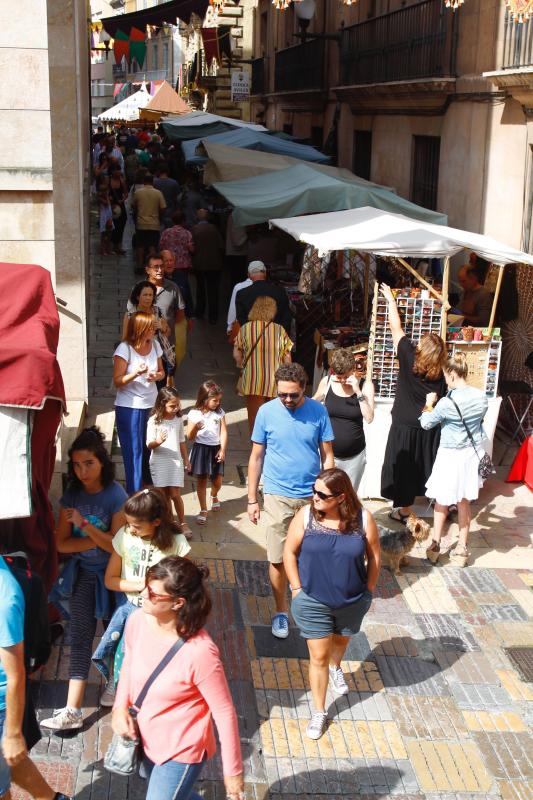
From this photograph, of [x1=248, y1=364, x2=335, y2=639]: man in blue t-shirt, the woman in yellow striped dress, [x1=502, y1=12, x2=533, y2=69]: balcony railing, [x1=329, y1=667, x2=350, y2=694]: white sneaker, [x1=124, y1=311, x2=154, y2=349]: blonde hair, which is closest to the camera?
[x1=329, y1=667, x2=350, y2=694]: white sneaker

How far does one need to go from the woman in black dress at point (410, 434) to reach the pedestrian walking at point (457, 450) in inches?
9.6

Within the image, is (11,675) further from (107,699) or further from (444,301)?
(444,301)

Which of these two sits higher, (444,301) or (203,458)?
(444,301)

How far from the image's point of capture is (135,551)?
15.9 ft

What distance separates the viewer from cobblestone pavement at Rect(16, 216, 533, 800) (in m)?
5.04

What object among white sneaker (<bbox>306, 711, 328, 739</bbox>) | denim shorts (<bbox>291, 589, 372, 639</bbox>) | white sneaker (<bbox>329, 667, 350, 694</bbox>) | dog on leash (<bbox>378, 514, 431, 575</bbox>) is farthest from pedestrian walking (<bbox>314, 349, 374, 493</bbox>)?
white sneaker (<bbox>306, 711, 328, 739</bbox>)

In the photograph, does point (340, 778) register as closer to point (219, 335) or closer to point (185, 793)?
point (185, 793)

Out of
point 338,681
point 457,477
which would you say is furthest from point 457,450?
point 338,681

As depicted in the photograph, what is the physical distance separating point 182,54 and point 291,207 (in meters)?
42.5

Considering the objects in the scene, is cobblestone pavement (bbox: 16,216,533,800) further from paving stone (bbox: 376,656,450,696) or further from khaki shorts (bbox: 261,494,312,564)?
khaki shorts (bbox: 261,494,312,564)

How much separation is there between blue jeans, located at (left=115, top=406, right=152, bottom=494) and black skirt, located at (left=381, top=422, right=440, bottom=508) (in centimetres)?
198

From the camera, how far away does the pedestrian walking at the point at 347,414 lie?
7.36 metres

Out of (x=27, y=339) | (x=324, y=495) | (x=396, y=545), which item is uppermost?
(x=27, y=339)

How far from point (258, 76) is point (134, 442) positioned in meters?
27.7
